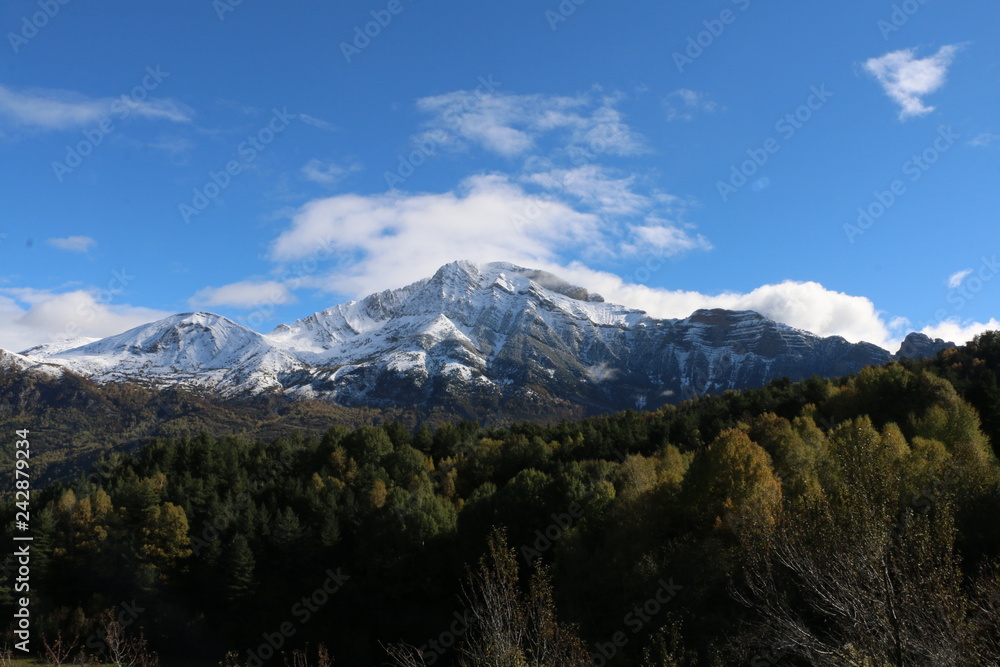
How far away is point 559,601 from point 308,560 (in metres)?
36.0

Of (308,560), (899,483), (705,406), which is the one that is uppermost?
(705,406)

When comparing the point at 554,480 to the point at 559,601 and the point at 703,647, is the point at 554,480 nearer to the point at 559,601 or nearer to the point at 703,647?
the point at 559,601

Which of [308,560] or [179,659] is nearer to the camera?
[179,659]

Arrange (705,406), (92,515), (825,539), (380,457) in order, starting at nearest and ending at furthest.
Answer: (825,539)
(92,515)
(380,457)
(705,406)

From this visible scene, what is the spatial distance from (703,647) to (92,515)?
7395 centimetres

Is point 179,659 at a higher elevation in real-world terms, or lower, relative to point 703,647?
lower

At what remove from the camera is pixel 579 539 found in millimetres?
51875

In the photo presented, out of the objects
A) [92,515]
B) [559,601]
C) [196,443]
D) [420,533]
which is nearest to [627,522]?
[559,601]

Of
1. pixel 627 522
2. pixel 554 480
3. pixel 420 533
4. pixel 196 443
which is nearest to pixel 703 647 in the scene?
pixel 627 522

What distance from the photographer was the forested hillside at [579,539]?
16578mm

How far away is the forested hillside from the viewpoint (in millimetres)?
16578

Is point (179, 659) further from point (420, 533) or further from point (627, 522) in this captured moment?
point (627, 522)

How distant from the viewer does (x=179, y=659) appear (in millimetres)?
65125

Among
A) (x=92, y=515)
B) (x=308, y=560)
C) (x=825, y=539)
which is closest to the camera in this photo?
(x=825, y=539)
